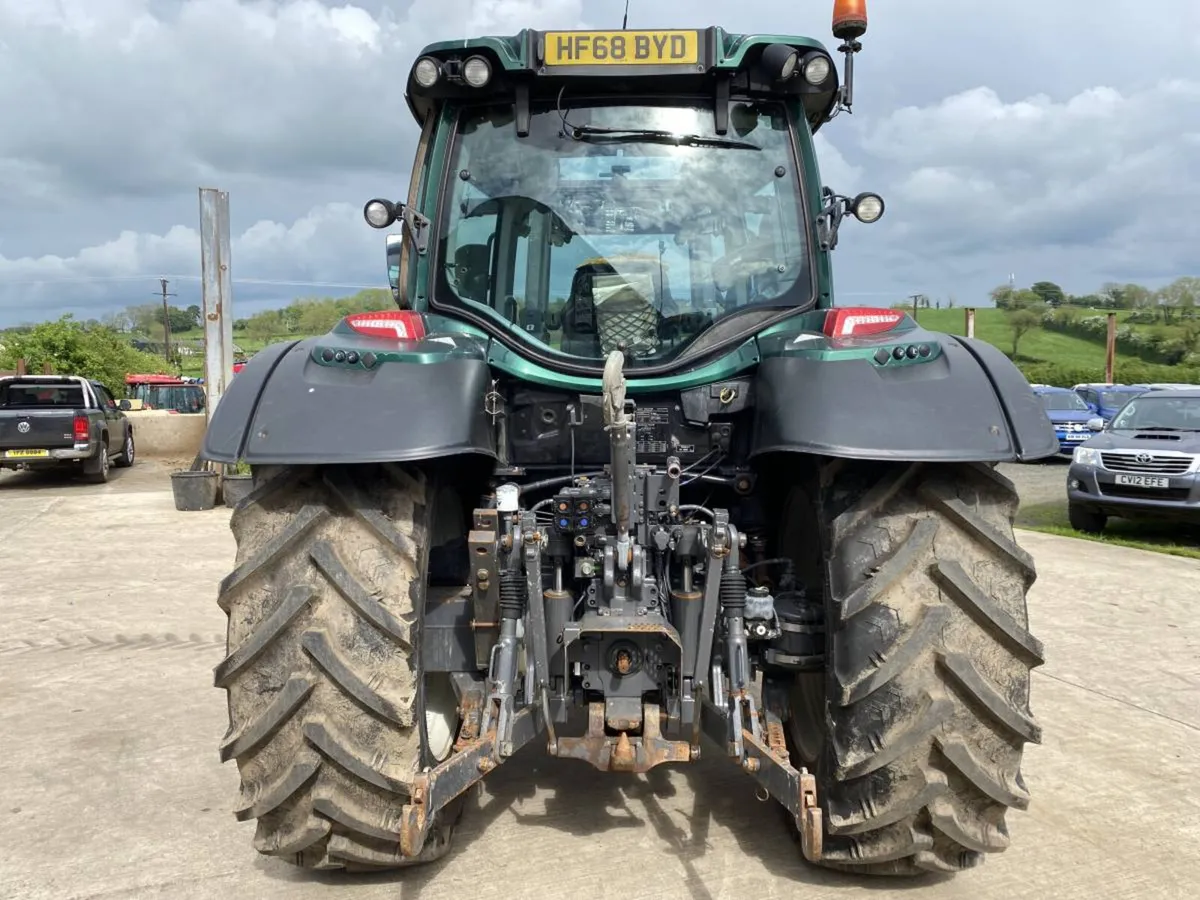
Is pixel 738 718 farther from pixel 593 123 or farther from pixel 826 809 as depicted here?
pixel 593 123

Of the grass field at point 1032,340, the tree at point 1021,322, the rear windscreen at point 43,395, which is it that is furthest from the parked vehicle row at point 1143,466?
the tree at point 1021,322

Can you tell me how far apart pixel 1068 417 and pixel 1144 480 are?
39.3 feet

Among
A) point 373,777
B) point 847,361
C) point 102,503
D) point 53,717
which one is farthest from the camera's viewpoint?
point 102,503

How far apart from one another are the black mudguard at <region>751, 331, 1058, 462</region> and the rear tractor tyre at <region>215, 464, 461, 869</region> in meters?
1.16

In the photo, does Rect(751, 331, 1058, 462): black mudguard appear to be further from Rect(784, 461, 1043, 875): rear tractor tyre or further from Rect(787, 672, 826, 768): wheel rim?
Rect(787, 672, 826, 768): wheel rim

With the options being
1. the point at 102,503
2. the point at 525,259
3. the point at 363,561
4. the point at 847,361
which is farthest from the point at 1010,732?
the point at 102,503

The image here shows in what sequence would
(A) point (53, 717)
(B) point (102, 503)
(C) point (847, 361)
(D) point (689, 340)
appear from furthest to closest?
(B) point (102, 503) < (A) point (53, 717) < (D) point (689, 340) < (C) point (847, 361)

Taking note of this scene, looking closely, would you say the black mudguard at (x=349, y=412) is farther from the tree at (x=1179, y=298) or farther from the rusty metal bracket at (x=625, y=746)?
the tree at (x=1179, y=298)

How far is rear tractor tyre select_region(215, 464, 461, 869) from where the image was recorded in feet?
8.39

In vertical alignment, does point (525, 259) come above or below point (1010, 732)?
above

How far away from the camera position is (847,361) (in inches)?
108

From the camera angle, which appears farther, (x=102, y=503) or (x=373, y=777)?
(x=102, y=503)

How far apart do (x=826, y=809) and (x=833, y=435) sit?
1098 mm

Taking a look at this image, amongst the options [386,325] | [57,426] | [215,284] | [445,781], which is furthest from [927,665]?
[57,426]
